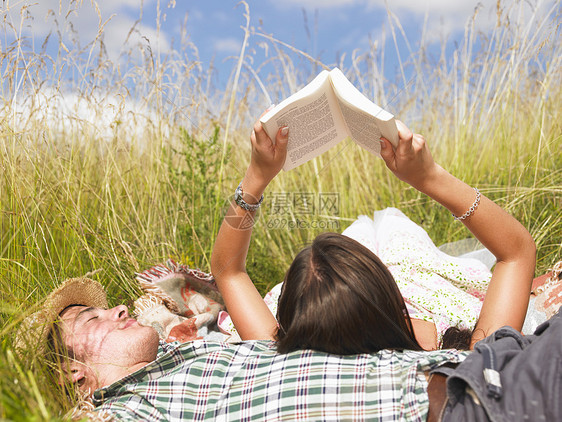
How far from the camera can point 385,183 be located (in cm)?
346

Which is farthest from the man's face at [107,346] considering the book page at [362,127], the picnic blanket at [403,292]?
the book page at [362,127]

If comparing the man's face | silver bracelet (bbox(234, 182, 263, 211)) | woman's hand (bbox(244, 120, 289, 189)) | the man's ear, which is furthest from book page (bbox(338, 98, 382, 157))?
the man's ear

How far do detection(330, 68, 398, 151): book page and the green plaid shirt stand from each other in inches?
25.2

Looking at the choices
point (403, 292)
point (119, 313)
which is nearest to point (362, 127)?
point (403, 292)

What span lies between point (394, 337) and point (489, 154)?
2515mm

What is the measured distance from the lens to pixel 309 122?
1.51 m

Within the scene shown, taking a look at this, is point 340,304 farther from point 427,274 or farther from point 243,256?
point 427,274

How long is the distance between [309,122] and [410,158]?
347 millimetres

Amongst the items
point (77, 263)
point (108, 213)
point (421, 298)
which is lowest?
point (421, 298)

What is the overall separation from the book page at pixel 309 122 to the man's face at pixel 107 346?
791 mm

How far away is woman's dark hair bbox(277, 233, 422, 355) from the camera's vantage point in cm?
126

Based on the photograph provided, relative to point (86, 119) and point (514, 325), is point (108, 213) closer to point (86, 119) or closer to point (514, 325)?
point (86, 119)

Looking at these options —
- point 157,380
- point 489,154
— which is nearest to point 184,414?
point 157,380

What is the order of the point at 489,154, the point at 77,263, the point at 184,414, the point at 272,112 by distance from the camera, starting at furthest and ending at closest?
the point at 489,154
the point at 77,263
the point at 272,112
the point at 184,414
